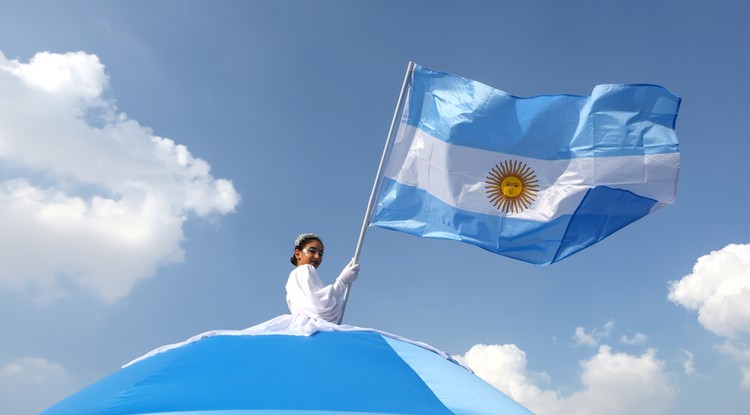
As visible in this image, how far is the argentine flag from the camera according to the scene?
→ 30.9 feet

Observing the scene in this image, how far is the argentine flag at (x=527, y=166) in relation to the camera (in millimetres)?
9414

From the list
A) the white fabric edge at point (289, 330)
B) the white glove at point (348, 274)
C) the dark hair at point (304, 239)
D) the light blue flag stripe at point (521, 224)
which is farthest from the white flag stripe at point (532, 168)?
the white fabric edge at point (289, 330)

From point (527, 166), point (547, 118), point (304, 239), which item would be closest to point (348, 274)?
point (304, 239)

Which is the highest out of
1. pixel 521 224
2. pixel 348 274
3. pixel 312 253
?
pixel 521 224

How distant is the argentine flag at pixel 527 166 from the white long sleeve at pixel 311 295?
1867 millimetres

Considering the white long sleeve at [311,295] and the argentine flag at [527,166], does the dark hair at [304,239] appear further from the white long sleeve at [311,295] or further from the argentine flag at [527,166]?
the argentine flag at [527,166]

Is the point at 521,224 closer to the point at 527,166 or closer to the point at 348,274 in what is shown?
the point at 527,166

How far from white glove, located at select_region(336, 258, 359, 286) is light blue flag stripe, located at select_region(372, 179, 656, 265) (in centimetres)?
154

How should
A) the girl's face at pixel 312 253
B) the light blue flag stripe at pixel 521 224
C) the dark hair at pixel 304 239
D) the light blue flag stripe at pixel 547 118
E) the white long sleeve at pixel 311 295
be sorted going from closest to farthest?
the white long sleeve at pixel 311 295 → the girl's face at pixel 312 253 → the dark hair at pixel 304 239 → the light blue flag stripe at pixel 521 224 → the light blue flag stripe at pixel 547 118

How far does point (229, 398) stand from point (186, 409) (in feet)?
1.11

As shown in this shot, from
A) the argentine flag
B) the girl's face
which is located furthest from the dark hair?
the argentine flag

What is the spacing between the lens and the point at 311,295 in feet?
23.8

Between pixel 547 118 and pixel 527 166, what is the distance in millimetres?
884

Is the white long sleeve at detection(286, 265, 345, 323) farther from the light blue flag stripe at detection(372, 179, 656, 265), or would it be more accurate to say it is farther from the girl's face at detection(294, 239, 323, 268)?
the light blue flag stripe at detection(372, 179, 656, 265)
